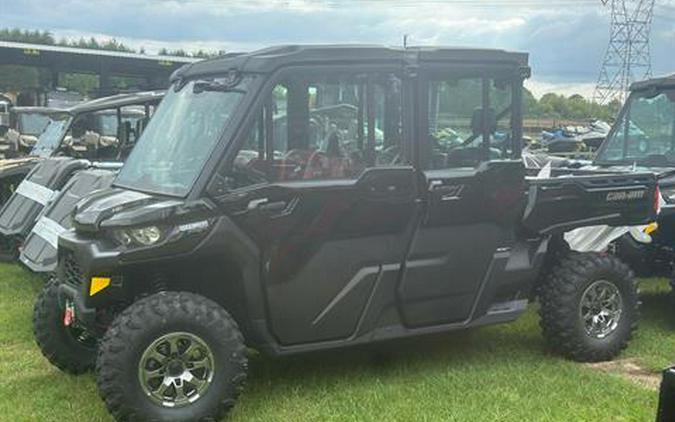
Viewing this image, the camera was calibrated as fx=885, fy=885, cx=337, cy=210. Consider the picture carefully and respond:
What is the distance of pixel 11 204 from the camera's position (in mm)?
9414

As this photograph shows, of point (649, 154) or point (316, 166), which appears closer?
point (316, 166)

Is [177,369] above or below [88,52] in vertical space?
below

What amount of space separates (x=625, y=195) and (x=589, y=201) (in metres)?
0.32

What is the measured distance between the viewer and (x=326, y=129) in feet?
17.5

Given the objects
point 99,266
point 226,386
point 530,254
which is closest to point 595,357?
point 530,254

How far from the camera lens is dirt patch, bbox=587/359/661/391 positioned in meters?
5.79

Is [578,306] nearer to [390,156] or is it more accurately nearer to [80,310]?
[390,156]

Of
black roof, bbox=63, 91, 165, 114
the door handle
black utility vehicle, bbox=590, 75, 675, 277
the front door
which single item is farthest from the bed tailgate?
black roof, bbox=63, 91, 165, 114

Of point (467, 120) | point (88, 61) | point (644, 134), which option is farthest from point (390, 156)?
point (88, 61)

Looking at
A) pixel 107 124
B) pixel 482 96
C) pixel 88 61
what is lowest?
pixel 107 124

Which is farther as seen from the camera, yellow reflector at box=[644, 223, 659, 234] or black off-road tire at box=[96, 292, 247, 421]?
yellow reflector at box=[644, 223, 659, 234]

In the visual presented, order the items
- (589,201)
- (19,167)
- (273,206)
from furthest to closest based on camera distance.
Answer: (19,167)
(589,201)
(273,206)

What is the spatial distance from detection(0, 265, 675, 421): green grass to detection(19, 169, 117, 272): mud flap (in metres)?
0.75

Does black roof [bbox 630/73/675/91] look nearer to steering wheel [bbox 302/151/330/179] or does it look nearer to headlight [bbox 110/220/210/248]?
steering wheel [bbox 302/151/330/179]
